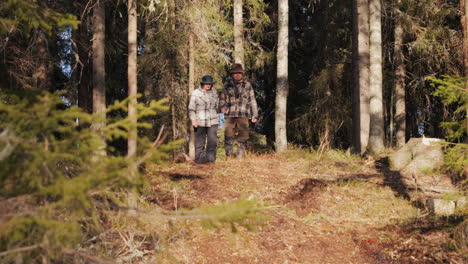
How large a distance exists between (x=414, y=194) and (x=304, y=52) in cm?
1339

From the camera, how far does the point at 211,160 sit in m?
9.77

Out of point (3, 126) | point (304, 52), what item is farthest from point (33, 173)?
point (304, 52)

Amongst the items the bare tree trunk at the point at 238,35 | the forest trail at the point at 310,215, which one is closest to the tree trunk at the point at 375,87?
the forest trail at the point at 310,215

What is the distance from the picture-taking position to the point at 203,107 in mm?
9453

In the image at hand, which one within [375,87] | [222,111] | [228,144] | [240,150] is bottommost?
[240,150]

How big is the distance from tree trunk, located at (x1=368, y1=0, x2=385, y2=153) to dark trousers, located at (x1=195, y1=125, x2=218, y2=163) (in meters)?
4.56

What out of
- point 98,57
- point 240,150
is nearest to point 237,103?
point 240,150

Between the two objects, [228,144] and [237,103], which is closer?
[237,103]

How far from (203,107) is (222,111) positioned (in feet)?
2.40

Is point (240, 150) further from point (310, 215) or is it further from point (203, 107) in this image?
point (310, 215)

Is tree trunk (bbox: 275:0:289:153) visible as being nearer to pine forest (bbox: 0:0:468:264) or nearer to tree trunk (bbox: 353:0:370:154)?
pine forest (bbox: 0:0:468:264)

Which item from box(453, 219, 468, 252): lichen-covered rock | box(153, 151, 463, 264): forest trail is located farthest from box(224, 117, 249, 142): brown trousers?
box(453, 219, 468, 252): lichen-covered rock

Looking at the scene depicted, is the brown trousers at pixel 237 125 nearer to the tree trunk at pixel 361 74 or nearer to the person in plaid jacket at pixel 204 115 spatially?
the person in plaid jacket at pixel 204 115

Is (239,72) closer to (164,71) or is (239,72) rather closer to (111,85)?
(164,71)
